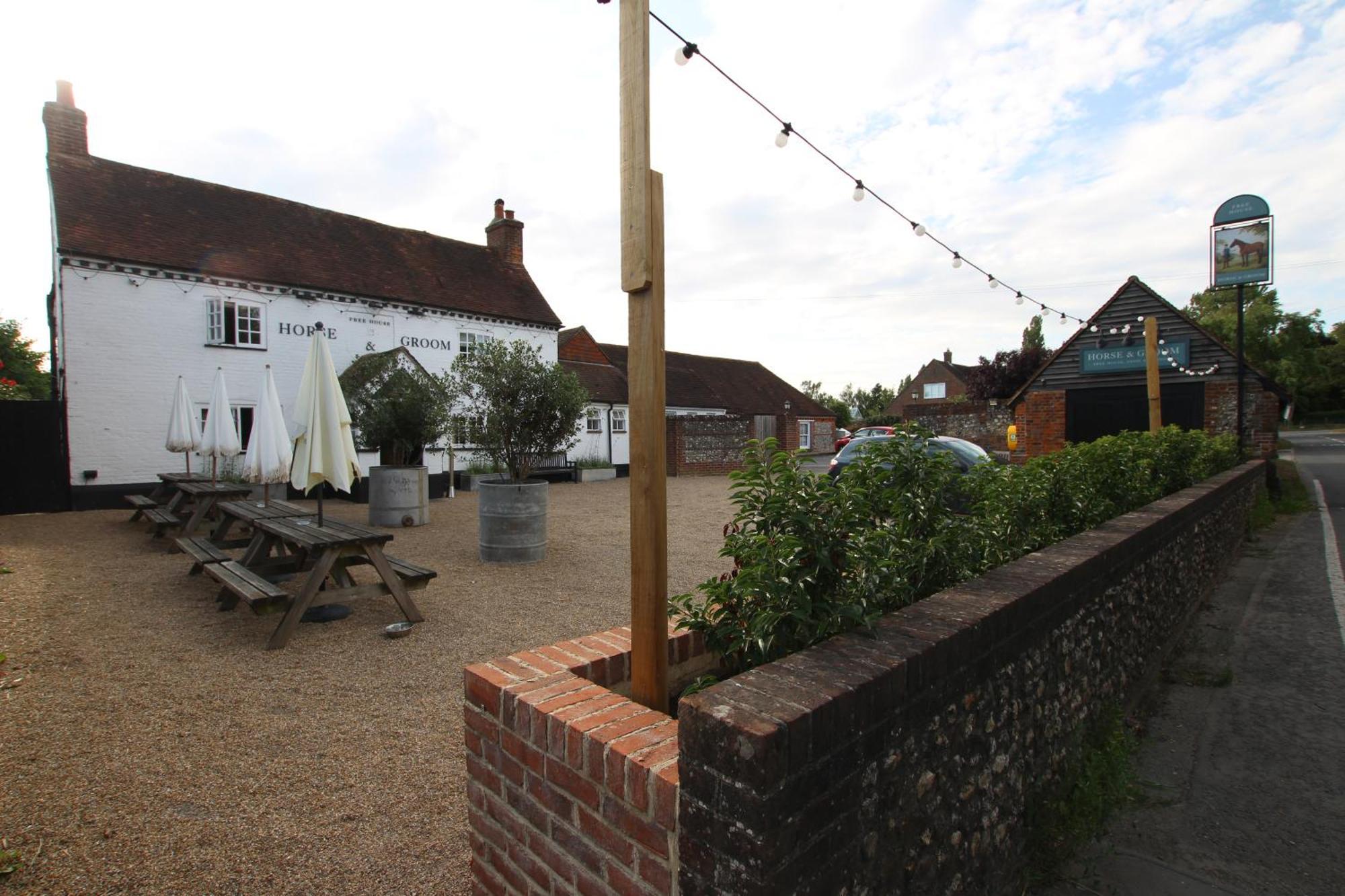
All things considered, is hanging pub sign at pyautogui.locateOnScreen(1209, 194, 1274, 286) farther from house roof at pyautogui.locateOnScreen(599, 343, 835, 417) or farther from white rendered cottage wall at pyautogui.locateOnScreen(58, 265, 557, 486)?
house roof at pyautogui.locateOnScreen(599, 343, 835, 417)

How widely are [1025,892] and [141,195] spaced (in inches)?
800

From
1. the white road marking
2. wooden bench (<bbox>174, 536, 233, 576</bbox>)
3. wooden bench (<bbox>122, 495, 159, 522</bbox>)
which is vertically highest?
wooden bench (<bbox>122, 495, 159, 522</bbox>)

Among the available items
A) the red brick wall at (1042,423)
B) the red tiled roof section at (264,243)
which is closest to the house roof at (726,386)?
the red tiled roof section at (264,243)

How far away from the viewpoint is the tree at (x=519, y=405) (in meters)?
8.65

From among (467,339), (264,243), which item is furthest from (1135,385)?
(264,243)

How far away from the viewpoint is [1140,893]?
251 cm

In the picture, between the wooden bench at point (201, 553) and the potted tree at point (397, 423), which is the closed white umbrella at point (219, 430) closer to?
the potted tree at point (397, 423)

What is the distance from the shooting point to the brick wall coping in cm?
142

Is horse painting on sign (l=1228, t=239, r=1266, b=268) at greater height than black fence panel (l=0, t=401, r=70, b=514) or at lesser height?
greater

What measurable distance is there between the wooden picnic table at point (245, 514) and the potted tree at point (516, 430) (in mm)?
2118

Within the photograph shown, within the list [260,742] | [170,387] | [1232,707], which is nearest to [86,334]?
[170,387]

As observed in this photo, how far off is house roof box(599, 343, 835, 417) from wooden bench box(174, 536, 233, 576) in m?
23.7

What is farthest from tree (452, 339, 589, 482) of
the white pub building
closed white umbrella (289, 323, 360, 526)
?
the white pub building

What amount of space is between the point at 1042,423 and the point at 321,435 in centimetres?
1856
